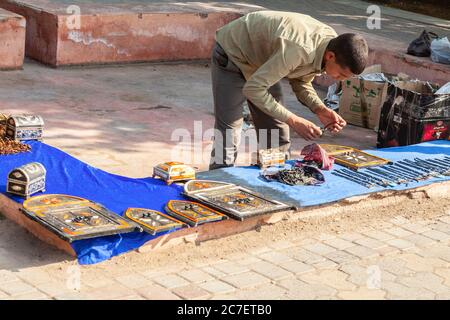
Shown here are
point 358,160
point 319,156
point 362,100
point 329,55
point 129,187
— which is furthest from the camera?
point 362,100

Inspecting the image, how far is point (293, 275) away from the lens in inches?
206

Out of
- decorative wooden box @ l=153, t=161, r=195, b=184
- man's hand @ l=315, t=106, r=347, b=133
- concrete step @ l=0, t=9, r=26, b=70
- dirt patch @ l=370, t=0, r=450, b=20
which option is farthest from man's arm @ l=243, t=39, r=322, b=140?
dirt patch @ l=370, t=0, r=450, b=20

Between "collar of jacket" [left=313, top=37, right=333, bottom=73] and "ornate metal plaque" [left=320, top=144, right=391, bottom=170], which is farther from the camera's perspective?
"ornate metal plaque" [left=320, top=144, right=391, bottom=170]

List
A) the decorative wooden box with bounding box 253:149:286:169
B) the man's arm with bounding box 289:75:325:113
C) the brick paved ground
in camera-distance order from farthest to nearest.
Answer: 1. the decorative wooden box with bounding box 253:149:286:169
2. the man's arm with bounding box 289:75:325:113
3. the brick paved ground

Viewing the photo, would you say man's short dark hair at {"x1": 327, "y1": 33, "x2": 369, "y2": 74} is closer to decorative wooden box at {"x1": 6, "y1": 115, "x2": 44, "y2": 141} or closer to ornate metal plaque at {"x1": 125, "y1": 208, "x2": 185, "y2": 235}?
ornate metal plaque at {"x1": 125, "y1": 208, "x2": 185, "y2": 235}

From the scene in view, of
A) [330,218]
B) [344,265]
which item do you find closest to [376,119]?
[330,218]

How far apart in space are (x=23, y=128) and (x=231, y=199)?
5.68 ft

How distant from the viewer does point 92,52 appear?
10.5 meters

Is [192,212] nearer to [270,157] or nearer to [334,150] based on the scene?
[270,157]

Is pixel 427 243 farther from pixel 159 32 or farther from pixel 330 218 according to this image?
pixel 159 32

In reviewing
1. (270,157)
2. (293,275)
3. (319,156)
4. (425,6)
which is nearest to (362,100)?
(319,156)

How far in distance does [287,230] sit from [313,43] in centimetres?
122

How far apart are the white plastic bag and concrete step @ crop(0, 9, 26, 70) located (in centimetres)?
441

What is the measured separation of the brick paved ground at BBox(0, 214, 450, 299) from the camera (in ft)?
15.7
